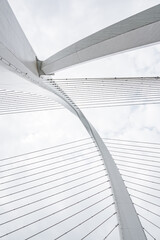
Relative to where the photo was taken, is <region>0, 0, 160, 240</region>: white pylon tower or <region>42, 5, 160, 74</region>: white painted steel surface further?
<region>0, 0, 160, 240</region>: white pylon tower

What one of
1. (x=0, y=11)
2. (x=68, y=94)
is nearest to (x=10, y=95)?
(x=68, y=94)

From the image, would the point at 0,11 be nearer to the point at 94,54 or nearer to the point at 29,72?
the point at 29,72

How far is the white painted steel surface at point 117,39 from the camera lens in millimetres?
4207

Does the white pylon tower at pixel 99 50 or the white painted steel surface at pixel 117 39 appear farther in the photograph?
the white pylon tower at pixel 99 50

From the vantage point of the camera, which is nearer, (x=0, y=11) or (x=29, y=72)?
(x=0, y=11)

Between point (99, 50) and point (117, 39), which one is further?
point (99, 50)

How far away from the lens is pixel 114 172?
8.88 metres

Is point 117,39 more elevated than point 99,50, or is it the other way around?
point 99,50

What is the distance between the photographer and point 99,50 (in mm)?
5332

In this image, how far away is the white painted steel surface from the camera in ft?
13.8

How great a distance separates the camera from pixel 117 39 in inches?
188

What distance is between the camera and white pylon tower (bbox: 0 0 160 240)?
441cm

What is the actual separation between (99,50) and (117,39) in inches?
25.3

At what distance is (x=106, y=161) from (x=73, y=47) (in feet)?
15.9
